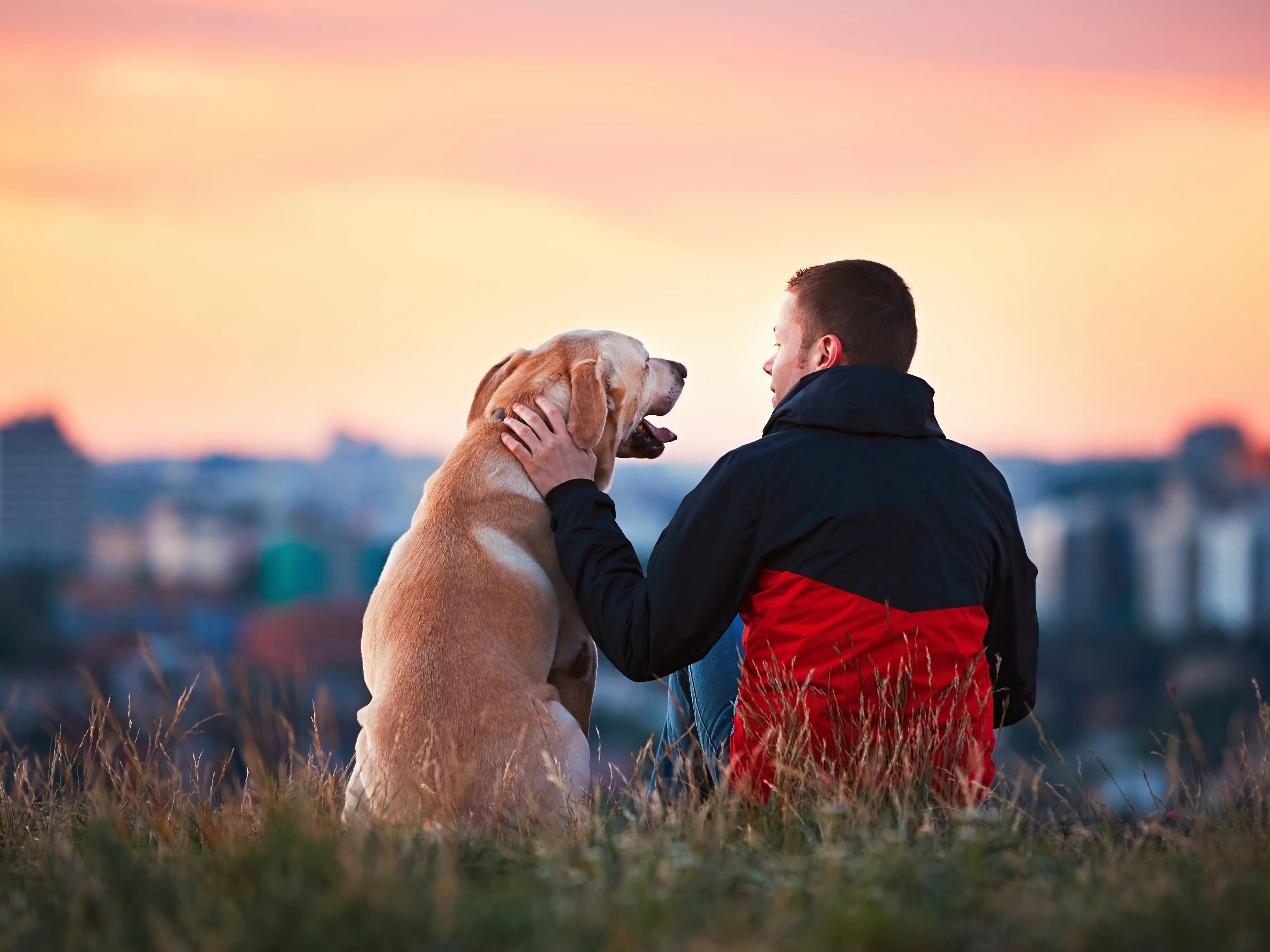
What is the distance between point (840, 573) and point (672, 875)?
Result: 1144 mm

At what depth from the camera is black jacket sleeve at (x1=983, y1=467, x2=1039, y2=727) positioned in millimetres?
3637

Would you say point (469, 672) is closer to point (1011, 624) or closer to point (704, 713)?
point (704, 713)

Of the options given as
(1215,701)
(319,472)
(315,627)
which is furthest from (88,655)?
(1215,701)

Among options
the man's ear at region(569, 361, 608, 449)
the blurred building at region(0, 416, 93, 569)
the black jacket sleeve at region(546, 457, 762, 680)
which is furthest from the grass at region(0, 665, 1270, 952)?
the blurred building at region(0, 416, 93, 569)

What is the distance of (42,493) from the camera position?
154 metres

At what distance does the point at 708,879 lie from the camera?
2492 mm

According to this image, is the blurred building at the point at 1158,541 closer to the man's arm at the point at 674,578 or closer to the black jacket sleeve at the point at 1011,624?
the black jacket sleeve at the point at 1011,624

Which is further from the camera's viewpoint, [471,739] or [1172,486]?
[1172,486]

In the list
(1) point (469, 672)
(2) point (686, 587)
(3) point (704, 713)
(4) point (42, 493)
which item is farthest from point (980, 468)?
(4) point (42, 493)

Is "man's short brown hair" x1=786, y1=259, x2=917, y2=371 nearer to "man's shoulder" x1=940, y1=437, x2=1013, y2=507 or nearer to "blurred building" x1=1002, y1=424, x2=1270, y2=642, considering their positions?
"man's shoulder" x1=940, y1=437, x2=1013, y2=507

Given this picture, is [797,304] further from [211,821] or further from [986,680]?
[211,821]

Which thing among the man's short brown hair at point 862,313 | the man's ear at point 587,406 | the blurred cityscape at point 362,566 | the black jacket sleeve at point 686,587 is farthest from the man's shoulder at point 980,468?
the blurred cityscape at point 362,566

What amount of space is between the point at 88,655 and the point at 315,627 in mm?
19994

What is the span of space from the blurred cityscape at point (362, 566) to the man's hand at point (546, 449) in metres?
71.4
